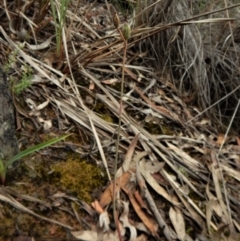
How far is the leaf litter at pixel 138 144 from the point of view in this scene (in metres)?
1.63

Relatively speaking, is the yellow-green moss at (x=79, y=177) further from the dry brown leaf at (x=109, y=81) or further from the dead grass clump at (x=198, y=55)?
the dead grass clump at (x=198, y=55)

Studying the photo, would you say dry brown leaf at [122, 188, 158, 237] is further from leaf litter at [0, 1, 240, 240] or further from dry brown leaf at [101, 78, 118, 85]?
dry brown leaf at [101, 78, 118, 85]

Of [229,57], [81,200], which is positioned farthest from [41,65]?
[229,57]

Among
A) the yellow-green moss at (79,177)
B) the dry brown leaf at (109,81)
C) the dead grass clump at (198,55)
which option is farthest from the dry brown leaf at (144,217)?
the dead grass clump at (198,55)

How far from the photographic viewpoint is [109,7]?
271cm

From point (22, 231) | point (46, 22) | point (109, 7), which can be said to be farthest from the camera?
point (109, 7)

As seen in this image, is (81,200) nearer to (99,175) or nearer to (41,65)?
(99,175)

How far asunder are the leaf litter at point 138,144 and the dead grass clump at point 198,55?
3.3 inches

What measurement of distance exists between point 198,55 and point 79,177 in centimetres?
99

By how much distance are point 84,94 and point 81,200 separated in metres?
0.58

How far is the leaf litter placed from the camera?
163 centimetres

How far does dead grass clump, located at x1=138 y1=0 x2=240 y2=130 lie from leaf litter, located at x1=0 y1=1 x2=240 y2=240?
0.08 metres

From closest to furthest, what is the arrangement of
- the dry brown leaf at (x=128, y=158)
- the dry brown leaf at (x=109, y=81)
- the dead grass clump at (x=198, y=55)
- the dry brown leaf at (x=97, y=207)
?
the dry brown leaf at (x=97, y=207) → the dry brown leaf at (x=128, y=158) → the dry brown leaf at (x=109, y=81) → the dead grass clump at (x=198, y=55)

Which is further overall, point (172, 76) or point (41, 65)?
point (172, 76)
